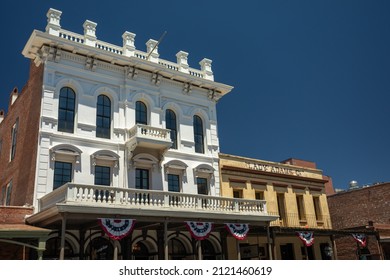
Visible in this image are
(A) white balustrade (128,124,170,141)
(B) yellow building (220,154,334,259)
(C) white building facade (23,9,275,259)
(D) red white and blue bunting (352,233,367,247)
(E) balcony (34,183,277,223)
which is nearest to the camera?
(E) balcony (34,183,277,223)

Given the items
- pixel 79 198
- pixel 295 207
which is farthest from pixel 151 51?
pixel 295 207

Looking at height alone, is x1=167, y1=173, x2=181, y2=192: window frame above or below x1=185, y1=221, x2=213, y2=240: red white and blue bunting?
above

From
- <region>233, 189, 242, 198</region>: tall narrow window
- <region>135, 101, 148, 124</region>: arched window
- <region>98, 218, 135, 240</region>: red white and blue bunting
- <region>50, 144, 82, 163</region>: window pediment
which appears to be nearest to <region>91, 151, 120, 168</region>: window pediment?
<region>50, 144, 82, 163</region>: window pediment

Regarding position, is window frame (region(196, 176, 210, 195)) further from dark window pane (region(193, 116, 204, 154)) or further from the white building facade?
dark window pane (region(193, 116, 204, 154))

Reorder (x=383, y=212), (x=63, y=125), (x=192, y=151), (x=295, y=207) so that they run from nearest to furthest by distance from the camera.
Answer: (x=63, y=125) → (x=192, y=151) → (x=295, y=207) → (x=383, y=212)

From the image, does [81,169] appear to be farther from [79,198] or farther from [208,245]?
[208,245]

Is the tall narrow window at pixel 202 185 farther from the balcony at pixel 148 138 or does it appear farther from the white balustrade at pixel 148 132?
the white balustrade at pixel 148 132

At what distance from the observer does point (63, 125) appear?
2088cm

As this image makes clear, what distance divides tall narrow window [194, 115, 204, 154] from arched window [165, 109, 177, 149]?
5.04ft

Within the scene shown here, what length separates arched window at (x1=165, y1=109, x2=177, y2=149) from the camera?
24483mm

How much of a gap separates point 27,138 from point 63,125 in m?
2.24

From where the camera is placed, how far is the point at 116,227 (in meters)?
17.1

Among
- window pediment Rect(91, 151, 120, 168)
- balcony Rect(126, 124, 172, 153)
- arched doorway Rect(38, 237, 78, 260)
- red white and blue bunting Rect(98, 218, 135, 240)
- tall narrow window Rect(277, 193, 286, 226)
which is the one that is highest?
balcony Rect(126, 124, 172, 153)

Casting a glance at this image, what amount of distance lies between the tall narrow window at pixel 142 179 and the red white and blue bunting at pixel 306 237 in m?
8.84
